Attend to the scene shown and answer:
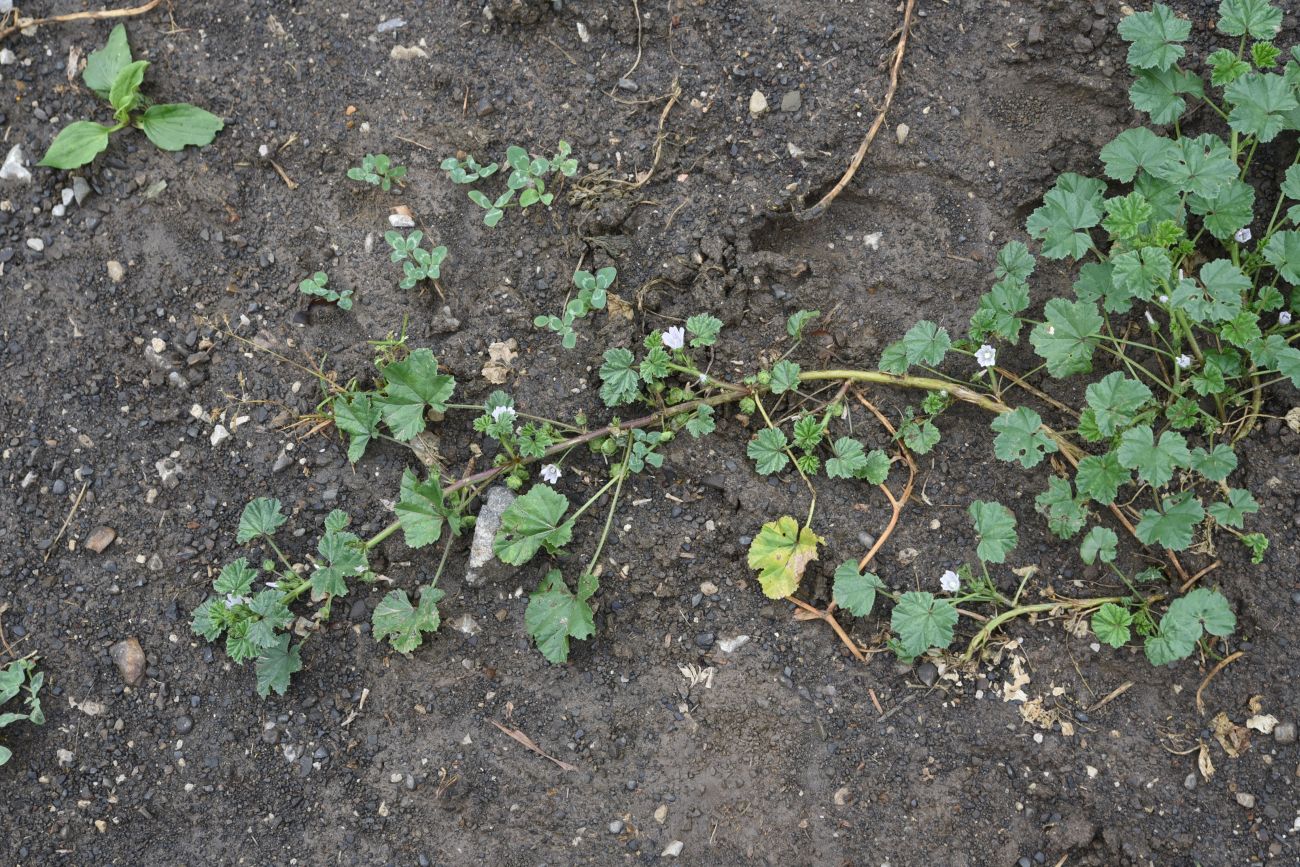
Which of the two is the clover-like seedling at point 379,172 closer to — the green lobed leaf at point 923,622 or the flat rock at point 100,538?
the flat rock at point 100,538

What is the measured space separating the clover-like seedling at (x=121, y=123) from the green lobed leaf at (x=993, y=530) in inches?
→ 111

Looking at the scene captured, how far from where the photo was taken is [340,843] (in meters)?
3.17

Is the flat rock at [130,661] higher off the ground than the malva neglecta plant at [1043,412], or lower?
lower

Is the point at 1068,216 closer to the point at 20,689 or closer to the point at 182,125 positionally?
the point at 182,125

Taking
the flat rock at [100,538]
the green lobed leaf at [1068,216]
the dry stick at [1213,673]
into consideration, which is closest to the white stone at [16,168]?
the flat rock at [100,538]

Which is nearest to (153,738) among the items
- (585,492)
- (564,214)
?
(585,492)

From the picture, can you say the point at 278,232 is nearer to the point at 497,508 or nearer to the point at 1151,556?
the point at 497,508

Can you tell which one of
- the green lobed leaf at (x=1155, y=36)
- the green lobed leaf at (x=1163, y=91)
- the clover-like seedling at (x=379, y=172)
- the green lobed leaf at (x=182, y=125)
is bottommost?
the clover-like seedling at (x=379, y=172)

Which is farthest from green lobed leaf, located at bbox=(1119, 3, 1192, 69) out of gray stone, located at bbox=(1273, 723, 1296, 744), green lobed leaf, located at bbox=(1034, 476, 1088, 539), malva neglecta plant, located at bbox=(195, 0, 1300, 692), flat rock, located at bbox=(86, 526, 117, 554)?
flat rock, located at bbox=(86, 526, 117, 554)

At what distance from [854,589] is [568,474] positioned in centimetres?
97

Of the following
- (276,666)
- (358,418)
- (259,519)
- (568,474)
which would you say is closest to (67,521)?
(259,519)

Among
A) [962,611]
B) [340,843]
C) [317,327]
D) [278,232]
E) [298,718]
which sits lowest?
[340,843]

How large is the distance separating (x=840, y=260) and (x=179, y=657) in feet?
8.23

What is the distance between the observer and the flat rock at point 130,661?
3299 millimetres
